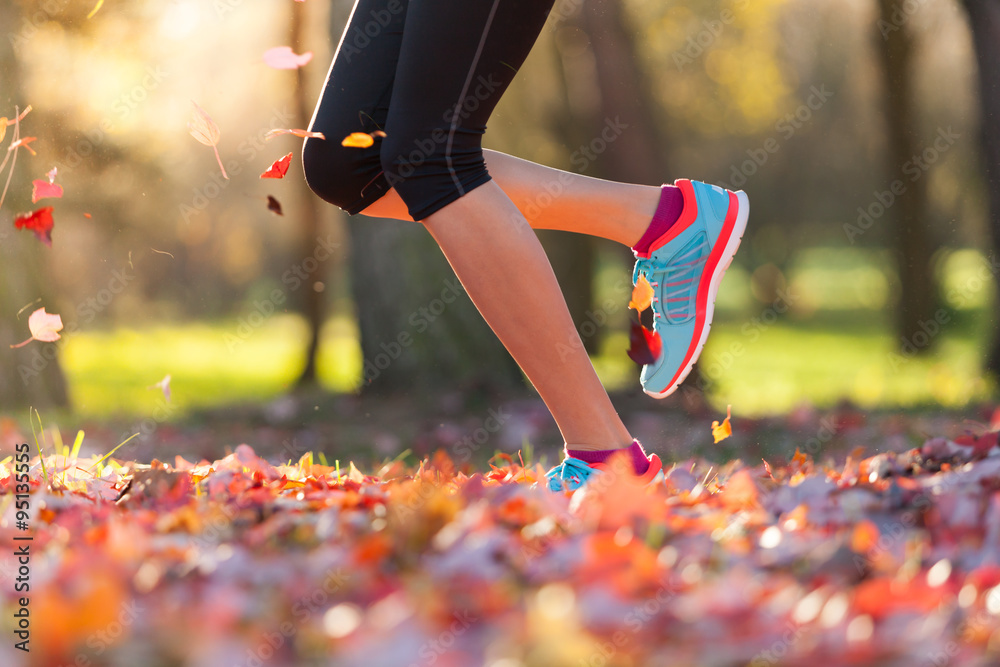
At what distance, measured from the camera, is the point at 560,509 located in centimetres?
132

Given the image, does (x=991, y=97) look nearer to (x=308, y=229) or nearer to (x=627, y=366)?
(x=627, y=366)

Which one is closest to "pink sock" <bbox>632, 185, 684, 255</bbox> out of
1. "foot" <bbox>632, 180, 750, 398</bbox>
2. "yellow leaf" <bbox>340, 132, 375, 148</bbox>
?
"foot" <bbox>632, 180, 750, 398</bbox>

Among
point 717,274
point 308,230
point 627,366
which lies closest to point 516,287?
point 717,274

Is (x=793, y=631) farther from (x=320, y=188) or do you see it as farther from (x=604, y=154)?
(x=604, y=154)

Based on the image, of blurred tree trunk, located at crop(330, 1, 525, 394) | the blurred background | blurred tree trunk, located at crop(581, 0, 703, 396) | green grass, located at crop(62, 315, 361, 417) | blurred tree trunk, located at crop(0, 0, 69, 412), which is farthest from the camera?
green grass, located at crop(62, 315, 361, 417)

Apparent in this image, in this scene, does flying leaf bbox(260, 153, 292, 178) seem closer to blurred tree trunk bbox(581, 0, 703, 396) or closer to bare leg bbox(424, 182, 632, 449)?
bare leg bbox(424, 182, 632, 449)

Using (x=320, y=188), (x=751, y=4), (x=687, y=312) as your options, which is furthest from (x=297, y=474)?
(x=751, y=4)

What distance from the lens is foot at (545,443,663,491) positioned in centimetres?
167

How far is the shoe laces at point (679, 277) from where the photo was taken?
6.76 feet

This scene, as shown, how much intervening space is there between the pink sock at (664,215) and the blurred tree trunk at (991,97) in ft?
11.7

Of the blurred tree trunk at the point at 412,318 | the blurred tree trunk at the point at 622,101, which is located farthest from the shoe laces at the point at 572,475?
the blurred tree trunk at the point at 622,101

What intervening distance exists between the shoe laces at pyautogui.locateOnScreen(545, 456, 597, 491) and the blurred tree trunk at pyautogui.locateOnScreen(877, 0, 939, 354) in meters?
6.08

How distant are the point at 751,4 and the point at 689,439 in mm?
6955

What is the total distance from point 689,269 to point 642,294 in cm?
15
